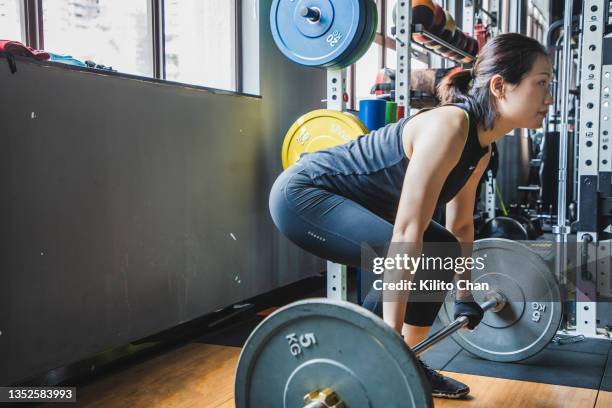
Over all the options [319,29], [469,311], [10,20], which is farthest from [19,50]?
[469,311]

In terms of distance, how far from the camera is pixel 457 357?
7.97ft

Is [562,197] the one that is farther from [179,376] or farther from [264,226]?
[179,376]

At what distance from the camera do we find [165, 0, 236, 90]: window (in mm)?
2760

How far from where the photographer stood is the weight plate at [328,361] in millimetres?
1194

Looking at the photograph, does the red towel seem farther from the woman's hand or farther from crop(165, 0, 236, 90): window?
the woman's hand

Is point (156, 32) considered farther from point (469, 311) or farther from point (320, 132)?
point (469, 311)

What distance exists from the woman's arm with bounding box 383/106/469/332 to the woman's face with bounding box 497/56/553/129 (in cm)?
24

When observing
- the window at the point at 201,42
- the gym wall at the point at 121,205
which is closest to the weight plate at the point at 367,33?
the gym wall at the point at 121,205

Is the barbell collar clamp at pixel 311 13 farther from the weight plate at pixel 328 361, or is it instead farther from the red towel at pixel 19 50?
the weight plate at pixel 328 361

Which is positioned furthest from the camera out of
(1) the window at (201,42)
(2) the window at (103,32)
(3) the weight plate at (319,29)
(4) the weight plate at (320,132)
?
(1) the window at (201,42)

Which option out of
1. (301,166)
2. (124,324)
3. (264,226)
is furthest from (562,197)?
(124,324)

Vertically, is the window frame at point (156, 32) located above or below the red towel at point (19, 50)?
above

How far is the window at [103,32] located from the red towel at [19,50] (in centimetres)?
31

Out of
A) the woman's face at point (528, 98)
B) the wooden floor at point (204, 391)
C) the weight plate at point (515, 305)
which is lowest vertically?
the wooden floor at point (204, 391)
